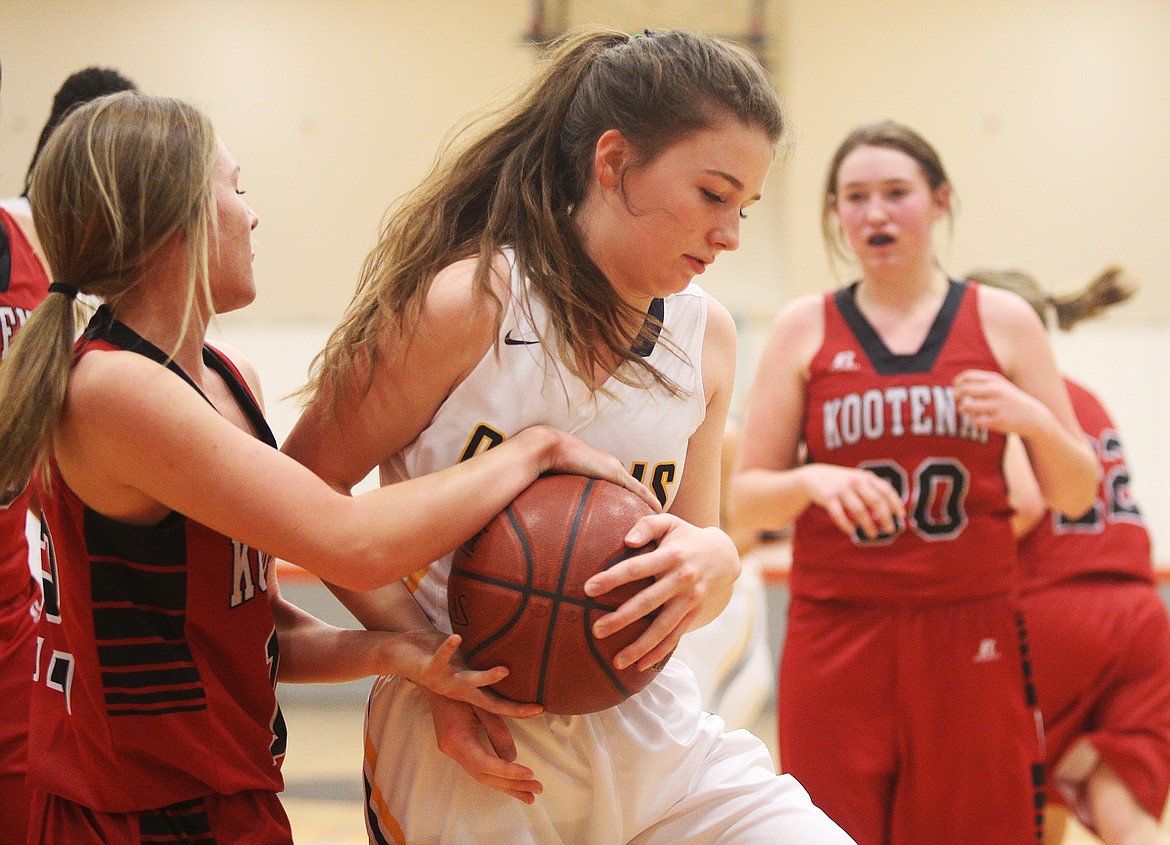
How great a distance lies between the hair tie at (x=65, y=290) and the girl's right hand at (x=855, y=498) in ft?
6.89

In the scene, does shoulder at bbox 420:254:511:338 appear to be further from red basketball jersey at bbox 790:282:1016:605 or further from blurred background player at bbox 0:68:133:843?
red basketball jersey at bbox 790:282:1016:605

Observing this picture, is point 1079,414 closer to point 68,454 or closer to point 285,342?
point 68,454

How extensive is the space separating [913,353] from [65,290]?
8.20ft

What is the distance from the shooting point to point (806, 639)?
3.73 m

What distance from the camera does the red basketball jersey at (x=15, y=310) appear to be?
9.12ft

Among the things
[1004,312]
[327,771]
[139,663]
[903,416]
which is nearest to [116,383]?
[139,663]

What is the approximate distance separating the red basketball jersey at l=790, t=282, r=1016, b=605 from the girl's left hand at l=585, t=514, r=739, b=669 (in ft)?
5.54

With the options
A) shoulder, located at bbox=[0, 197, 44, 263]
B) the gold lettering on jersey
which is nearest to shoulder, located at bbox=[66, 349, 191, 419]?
shoulder, located at bbox=[0, 197, 44, 263]

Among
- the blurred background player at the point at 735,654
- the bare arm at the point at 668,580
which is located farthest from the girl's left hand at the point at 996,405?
the bare arm at the point at 668,580

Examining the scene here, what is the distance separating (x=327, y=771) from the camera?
6328 millimetres

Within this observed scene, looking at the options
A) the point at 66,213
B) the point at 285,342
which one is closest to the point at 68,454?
the point at 66,213

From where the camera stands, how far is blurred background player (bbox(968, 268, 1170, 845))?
4.07m

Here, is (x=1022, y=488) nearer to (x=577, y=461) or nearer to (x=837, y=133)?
(x=577, y=461)

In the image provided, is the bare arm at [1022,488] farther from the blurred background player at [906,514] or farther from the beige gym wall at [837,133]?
the beige gym wall at [837,133]
